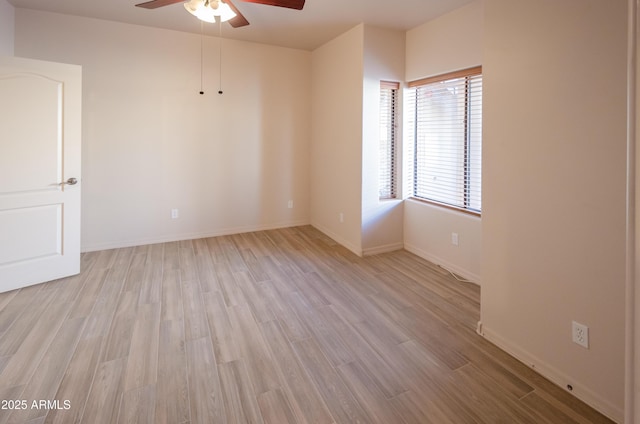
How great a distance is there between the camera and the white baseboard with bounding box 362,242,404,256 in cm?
421

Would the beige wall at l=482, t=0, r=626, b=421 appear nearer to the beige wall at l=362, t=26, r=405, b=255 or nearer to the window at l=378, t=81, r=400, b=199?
the beige wall at l=362, t=26, r=405, b=255

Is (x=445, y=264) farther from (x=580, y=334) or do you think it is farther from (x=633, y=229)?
(x=633, y=229)

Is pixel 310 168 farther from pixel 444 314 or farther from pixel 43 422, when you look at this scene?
pixel 43 422

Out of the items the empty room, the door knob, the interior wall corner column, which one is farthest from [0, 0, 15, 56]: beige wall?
the interior wall corner column

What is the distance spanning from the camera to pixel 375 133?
4.11 meters

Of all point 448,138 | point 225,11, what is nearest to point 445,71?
point 448,138

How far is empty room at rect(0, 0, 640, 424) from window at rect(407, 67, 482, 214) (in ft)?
0.09

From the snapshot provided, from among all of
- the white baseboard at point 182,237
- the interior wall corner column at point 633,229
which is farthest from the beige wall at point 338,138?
the interior wall corner column at point 633,229

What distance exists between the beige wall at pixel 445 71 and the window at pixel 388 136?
0.29 metres

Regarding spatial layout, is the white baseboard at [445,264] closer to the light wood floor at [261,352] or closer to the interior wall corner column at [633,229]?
the light wood floor at [261,352]

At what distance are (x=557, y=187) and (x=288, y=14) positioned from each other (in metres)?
3.19

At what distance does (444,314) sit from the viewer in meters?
2.75

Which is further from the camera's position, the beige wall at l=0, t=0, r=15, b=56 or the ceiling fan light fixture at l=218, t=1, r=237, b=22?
the beige wall at l=0, t=0, r=15, b=56

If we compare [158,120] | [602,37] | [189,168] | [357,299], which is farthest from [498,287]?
[158,120]
